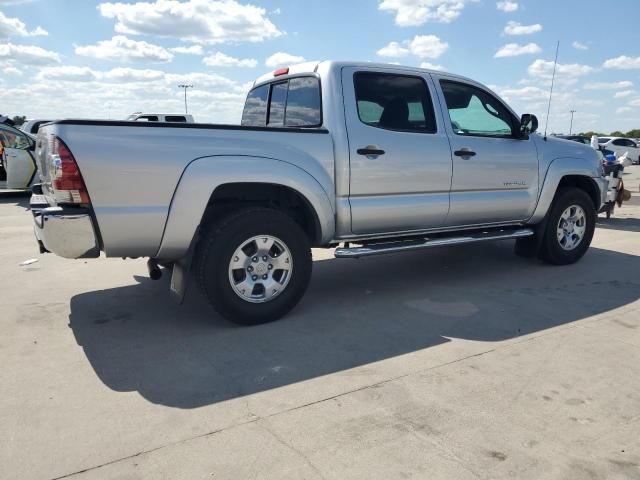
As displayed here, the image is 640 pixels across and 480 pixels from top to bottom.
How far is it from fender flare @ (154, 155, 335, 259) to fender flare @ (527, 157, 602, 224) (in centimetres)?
304

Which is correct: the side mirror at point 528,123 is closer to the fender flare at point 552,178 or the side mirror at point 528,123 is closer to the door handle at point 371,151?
the fender flare at point 552,178

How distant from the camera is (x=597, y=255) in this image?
22.4 ft

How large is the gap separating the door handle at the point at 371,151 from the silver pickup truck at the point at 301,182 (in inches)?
0.5

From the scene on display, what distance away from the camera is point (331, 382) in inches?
127

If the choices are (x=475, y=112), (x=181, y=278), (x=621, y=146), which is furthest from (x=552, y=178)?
(x=621, y=146)

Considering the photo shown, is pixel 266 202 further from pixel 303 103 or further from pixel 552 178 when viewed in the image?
pixel 552 178

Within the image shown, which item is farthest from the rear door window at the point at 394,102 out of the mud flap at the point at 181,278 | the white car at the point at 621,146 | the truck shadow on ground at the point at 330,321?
the white car at the point at 621,146

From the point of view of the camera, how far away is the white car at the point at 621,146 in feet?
95.4

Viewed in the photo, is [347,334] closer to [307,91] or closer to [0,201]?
[307,91]

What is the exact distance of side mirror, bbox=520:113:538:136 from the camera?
5.49 meters

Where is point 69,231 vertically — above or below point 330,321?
above

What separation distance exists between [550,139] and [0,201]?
458 inches

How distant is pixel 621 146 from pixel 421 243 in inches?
1168

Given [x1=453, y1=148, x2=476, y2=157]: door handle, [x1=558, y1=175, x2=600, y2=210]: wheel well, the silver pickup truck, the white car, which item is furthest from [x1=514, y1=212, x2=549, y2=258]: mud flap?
the white car
